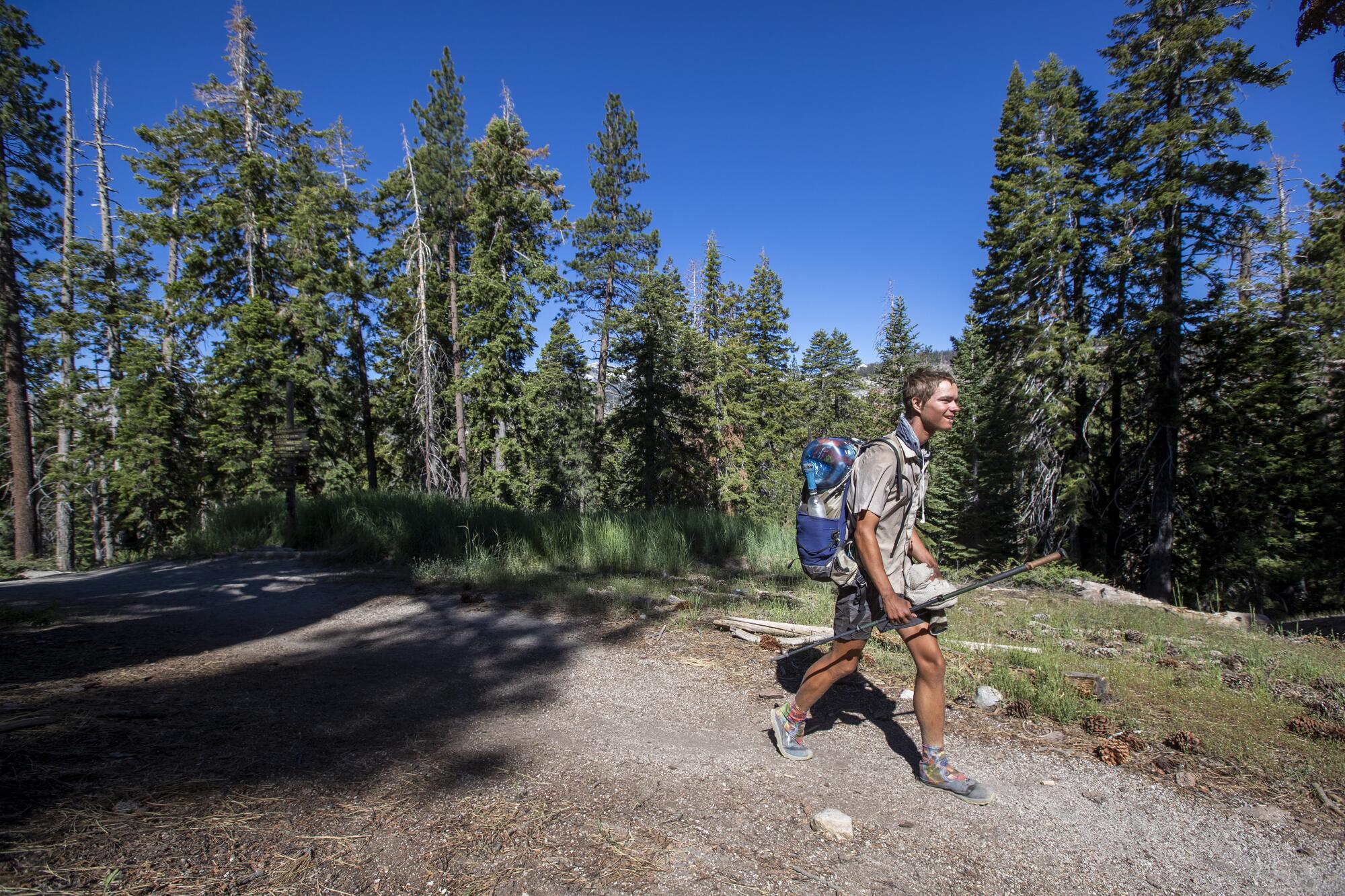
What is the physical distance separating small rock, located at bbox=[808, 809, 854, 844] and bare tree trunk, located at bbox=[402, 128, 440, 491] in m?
20.9

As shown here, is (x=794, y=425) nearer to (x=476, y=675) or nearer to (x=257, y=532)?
(x=257, y=532)

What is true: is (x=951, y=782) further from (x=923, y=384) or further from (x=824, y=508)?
(x=923, y=384)

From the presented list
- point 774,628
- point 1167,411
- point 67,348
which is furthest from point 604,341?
point 774,628

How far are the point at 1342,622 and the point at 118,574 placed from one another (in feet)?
63.6

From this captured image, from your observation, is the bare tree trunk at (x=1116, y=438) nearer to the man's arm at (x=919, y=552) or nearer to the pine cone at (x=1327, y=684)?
the pine cone at (x=1327, y=684)

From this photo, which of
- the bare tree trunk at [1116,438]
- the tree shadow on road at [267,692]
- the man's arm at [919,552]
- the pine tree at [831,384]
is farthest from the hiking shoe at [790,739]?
the pine tree at [831,384]

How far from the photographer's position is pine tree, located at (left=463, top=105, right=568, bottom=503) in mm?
22375

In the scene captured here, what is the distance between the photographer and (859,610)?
2977 millimetres

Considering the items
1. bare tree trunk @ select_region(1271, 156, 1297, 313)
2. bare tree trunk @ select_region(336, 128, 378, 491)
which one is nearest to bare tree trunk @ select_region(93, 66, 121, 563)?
bare tree trunk @ select_region(336, 128, 378, 491)

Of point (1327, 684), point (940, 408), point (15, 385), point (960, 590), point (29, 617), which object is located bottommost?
point (1327, 684)

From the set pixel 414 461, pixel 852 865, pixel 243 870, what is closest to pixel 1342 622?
pixel 852 865

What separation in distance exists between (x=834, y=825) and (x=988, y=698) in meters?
2.04

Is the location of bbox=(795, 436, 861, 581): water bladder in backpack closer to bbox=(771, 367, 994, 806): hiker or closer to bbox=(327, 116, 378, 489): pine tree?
bbox=(771, 367, 994, 806): hiker

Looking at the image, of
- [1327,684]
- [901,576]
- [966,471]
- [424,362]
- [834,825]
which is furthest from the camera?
[966,471]
